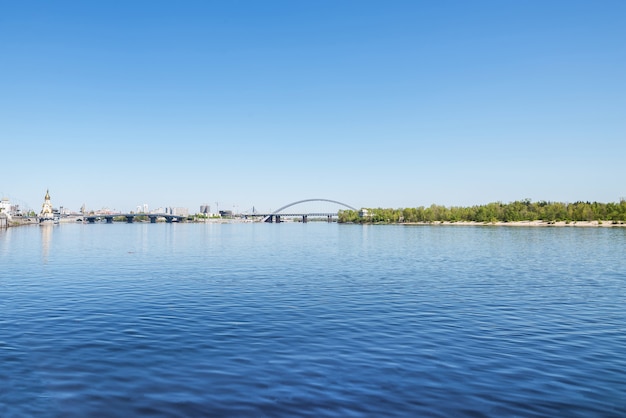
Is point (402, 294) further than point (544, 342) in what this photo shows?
Yes

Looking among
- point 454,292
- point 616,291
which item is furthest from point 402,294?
point 616,291

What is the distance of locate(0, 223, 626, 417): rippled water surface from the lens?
529 inches

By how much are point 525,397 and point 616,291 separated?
2693cm

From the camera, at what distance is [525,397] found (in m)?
13.8

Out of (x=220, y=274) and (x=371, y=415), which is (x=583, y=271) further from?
(x=371, y=415)

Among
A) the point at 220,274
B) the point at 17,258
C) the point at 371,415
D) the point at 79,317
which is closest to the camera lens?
the point at 371,415

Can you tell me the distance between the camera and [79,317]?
2573 centimetres

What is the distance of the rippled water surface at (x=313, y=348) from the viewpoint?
44.1 feet

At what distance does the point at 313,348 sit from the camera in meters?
19.3

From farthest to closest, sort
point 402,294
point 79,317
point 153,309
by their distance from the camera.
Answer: point 402,294 → point 153,309 → point 79,317

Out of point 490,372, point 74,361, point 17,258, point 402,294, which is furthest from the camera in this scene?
point 17,258

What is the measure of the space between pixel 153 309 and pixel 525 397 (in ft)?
70.5

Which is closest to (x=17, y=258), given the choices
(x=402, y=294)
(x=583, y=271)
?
(x=402, y=294)

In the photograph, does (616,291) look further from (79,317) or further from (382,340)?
(79,317)
